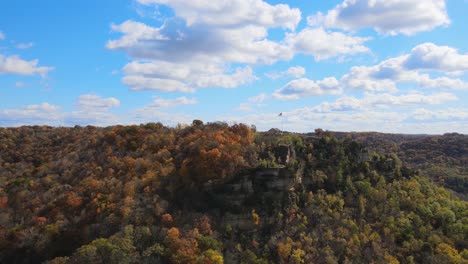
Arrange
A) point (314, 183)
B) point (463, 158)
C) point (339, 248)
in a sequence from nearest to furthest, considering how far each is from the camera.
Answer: point (339, 248)
point (314, 183)
point (463, 158)

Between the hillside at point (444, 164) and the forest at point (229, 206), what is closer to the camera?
the forest at point (229, 206)

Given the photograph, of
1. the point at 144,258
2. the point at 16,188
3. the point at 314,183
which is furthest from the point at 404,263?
the point at 16,188

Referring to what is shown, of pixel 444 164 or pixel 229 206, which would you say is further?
pixel 444 164

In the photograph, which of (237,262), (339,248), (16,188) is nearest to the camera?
(237,262)

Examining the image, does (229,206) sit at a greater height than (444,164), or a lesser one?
lesser

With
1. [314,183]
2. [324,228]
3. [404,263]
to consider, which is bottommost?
[404,263]

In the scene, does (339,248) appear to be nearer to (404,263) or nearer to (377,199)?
(404,263)

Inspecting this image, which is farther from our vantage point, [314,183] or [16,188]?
[16,188]

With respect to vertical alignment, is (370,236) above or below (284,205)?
below
